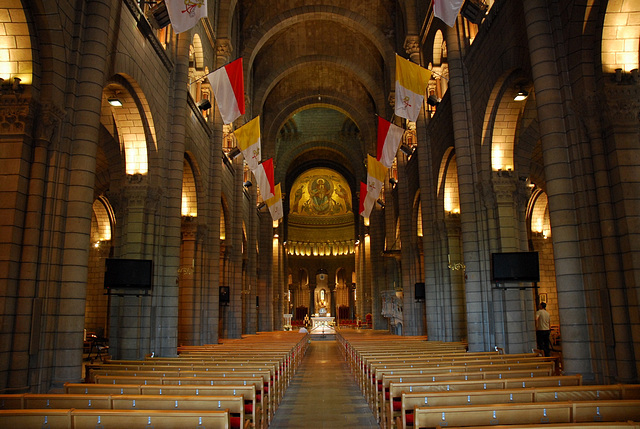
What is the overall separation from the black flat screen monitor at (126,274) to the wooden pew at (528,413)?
30.7 ft

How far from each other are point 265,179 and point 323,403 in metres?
12.1

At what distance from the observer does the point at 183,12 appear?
11086 millimetres

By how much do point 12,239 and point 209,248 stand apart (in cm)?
1204

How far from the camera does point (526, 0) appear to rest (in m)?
9.99

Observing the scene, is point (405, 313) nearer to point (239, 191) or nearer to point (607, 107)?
point (239, 191)

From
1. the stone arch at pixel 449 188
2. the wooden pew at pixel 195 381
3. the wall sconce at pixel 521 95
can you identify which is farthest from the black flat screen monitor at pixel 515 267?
the stone arch at pixel 449 188

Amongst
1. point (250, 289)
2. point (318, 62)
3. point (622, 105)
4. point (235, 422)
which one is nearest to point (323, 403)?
point (235, 422)

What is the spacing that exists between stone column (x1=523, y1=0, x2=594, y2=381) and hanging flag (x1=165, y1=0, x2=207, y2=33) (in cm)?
767

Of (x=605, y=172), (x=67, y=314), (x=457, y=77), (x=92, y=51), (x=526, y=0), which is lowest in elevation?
(x=67, y=314)

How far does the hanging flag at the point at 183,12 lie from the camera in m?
10.9

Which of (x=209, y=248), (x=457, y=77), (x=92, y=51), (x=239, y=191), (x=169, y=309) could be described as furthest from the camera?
(x=239, y=191)

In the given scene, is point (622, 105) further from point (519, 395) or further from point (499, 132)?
point (499, 132)

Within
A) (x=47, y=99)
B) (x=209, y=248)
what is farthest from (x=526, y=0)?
(x=209, y=248)

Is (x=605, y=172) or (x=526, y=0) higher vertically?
(x=526, y=0)
